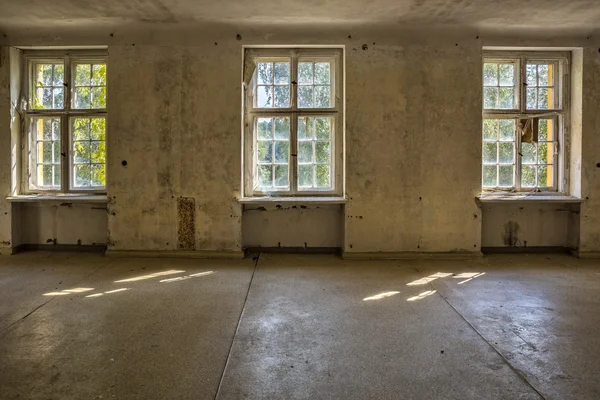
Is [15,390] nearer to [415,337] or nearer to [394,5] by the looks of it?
[415,337]

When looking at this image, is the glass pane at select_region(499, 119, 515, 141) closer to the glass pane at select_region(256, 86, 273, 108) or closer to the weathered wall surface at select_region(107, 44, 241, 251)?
the glass pane at select_region(256, 86, 273, 108)

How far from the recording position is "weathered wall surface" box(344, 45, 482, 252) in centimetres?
486

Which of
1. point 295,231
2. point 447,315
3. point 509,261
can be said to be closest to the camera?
point 447,315

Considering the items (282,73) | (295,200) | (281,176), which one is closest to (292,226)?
(295,200)

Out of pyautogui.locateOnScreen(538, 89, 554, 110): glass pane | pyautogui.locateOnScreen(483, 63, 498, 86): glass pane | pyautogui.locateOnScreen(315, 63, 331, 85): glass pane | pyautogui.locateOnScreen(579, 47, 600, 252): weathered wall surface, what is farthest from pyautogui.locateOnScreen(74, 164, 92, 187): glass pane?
pyautogui.locateOnScreen(579, 47, 600, 252): weathered wall surface

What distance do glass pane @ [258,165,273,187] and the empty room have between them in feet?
0.08

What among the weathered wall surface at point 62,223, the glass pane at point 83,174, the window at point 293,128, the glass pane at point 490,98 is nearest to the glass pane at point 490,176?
the glass pane at point 490,98

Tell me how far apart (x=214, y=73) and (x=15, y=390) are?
12.3ft

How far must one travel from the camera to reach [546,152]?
17.3 ft

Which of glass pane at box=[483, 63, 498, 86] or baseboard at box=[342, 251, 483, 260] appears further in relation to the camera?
glass pane at box=[483, 63, 498, 86]

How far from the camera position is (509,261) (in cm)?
478

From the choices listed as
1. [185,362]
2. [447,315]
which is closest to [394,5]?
[447,315]

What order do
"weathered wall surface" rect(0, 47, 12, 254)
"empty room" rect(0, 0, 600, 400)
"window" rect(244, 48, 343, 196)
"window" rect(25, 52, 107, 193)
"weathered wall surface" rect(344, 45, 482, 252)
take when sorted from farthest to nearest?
1. "window" rect(25, 52, 107, 193)
2. "window" rect(244, 48, 343, 196)
3. "weathered wall surface" rect(0, 47, 12, 254)
4. "weathered wall surface" rect(344, 45, 482, 252)
5. "empty room" rect(0, 0, 600, 400)

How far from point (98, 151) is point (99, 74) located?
936 millimetres
